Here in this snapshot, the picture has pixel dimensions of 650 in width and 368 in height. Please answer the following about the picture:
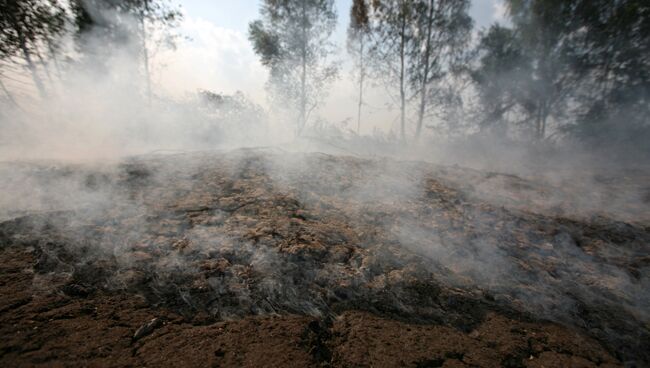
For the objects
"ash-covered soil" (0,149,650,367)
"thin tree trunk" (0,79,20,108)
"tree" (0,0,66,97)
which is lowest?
"ash-covered soil" (0,149,650,367)

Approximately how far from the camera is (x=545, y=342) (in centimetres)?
180

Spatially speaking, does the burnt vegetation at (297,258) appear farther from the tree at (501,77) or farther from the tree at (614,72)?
the tree at (501,77)

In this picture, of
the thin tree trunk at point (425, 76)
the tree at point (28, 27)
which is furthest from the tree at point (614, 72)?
the tree at point (28, 27)

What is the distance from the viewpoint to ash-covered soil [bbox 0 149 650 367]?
1593 millimetres

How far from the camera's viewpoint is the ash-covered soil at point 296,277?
159 cm

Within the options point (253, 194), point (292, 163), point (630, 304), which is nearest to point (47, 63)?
point (292, 163)

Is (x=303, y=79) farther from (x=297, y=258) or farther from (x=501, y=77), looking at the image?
(x=297, y=258)

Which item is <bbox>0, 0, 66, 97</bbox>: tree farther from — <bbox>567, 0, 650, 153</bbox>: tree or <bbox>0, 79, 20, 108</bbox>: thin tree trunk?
<bbox>567, 0, 650, 153</bbox>: tree

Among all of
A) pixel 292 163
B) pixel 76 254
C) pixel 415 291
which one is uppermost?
pixel 292 163

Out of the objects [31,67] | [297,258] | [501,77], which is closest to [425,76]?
[501,77]

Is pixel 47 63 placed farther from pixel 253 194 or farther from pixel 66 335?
pixel 66 335

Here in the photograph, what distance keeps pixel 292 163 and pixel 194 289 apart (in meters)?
3.42

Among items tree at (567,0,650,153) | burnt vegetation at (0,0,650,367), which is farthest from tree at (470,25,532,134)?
burnt vegetation at (0,0,650,367)

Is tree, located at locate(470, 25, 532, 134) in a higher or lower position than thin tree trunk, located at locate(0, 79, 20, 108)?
higher
